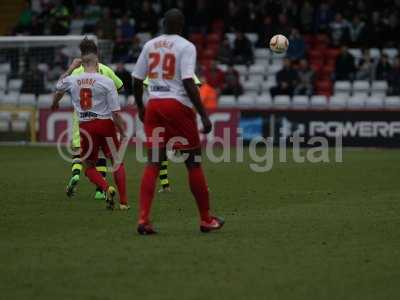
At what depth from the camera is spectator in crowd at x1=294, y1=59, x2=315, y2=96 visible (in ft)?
91.9

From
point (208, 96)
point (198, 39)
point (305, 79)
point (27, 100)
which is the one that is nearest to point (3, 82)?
point (27, 100)

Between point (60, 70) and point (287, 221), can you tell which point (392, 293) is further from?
point (60, 70)

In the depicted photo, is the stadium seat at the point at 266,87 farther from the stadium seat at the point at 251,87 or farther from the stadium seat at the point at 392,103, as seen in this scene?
the stadium seat at the point at 392,103

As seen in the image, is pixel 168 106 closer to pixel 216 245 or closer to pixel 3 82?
pixel 216 245

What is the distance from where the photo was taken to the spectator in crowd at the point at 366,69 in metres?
28.3

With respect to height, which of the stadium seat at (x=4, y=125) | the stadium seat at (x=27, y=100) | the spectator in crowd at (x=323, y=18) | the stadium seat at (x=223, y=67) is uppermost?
the spectator in crowd at (x=323, y=18)

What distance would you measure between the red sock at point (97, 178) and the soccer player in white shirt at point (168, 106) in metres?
2.85

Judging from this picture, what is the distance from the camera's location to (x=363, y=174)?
18.8 m

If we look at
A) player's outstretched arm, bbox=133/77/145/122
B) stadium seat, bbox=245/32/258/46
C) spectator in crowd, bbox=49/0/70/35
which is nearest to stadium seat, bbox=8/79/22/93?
spectator in crowd, bbox=49/0/70/35

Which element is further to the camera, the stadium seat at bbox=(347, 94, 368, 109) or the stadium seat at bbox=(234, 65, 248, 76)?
the stadium seat at bbox=(234, 65, 248, 76)

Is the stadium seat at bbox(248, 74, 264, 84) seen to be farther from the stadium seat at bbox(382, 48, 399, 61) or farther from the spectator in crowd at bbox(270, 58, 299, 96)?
the stadium seat at bbox(382, 48, 399, 61)

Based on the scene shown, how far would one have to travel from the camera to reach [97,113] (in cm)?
1355

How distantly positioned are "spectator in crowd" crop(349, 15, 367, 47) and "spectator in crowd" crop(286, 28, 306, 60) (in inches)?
55.6

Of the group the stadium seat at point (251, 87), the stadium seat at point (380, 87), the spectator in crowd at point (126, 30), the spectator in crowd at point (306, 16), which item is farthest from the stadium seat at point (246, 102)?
the spectator in crowd at point (126, 30)
